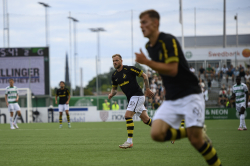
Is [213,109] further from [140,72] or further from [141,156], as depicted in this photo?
[141,156]

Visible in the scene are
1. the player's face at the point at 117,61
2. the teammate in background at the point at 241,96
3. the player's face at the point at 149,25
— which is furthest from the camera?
the teammate in background at the point at 241,96

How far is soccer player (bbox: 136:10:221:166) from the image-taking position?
425 centimetres

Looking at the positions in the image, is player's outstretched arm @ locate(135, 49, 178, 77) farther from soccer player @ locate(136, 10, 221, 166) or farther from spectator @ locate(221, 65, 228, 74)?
spectator @ locate(221, 65, 228, 74)

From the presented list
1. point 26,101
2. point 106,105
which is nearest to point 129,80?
point 106,105

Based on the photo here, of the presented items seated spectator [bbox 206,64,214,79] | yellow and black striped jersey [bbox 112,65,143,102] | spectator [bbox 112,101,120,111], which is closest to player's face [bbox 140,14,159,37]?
yellow and black striped jersey [bbox 112,65,143,102]

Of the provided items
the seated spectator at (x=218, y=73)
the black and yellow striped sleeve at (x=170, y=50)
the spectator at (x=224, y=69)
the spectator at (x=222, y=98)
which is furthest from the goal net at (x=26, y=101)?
Result: the black and yellow striped sleeve at (x=170, y=50)

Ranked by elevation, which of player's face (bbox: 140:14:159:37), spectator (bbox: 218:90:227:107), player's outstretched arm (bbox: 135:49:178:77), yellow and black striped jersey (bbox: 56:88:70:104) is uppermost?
player's face (bbox: 140:14:159:37)

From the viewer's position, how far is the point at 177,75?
440 cm

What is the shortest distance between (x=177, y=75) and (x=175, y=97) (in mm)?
293

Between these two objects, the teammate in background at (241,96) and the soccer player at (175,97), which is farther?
the teammate in background at (241,96)

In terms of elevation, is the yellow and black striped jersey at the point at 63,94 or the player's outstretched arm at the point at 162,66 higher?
the player's outstretched arm at the point at 162,66

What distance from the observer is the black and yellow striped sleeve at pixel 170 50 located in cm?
416

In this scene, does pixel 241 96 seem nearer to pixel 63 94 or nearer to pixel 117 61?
pixel 117 61

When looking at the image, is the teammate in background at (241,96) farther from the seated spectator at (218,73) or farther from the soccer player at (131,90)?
the seated spectator at (218,73)
